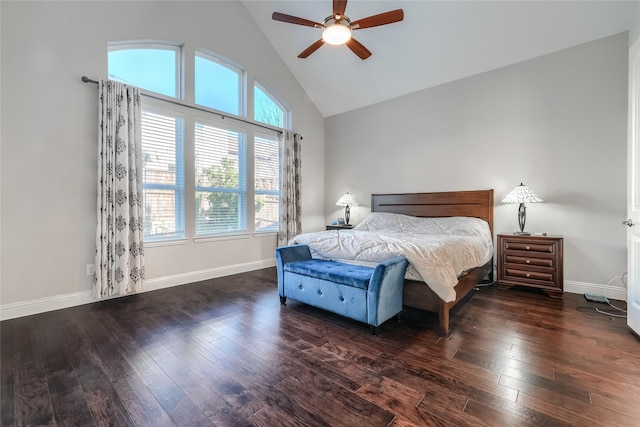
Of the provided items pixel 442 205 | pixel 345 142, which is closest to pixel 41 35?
pixel 345 142

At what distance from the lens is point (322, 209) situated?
611 centimetres

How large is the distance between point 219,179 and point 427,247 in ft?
10.7

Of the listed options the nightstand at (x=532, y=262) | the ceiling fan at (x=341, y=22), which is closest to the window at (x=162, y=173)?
the ceiling fan at (x=341, y=22)

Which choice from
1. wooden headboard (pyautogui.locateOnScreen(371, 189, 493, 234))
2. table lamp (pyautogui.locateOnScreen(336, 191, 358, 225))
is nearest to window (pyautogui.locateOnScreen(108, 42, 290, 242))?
table lamp (pyautogui.locateOnScreen(336, 191, 358, 225))

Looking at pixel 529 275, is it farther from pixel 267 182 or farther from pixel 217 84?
pixel 217 84

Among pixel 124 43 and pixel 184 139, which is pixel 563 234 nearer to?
pixel 184 139

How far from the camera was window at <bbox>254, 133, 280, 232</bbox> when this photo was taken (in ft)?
15.9

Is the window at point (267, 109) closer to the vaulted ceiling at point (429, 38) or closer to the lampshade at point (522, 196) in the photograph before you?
the vaulted ceiling at point (429, 38)

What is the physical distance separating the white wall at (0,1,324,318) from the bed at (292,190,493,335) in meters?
2.45

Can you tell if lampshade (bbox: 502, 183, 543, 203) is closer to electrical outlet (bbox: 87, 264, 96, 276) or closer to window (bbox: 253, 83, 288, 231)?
window (bbox: 253, 83, 288, 231)

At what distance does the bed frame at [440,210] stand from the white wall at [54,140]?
3.23 meters

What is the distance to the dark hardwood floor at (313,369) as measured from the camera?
1.40 m

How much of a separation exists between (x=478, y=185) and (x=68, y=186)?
522 centimetres

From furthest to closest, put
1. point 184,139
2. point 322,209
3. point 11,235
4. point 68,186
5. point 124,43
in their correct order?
point 322,209 → point 184,139 → point 124,43 → point 68,186 → point 11,235
